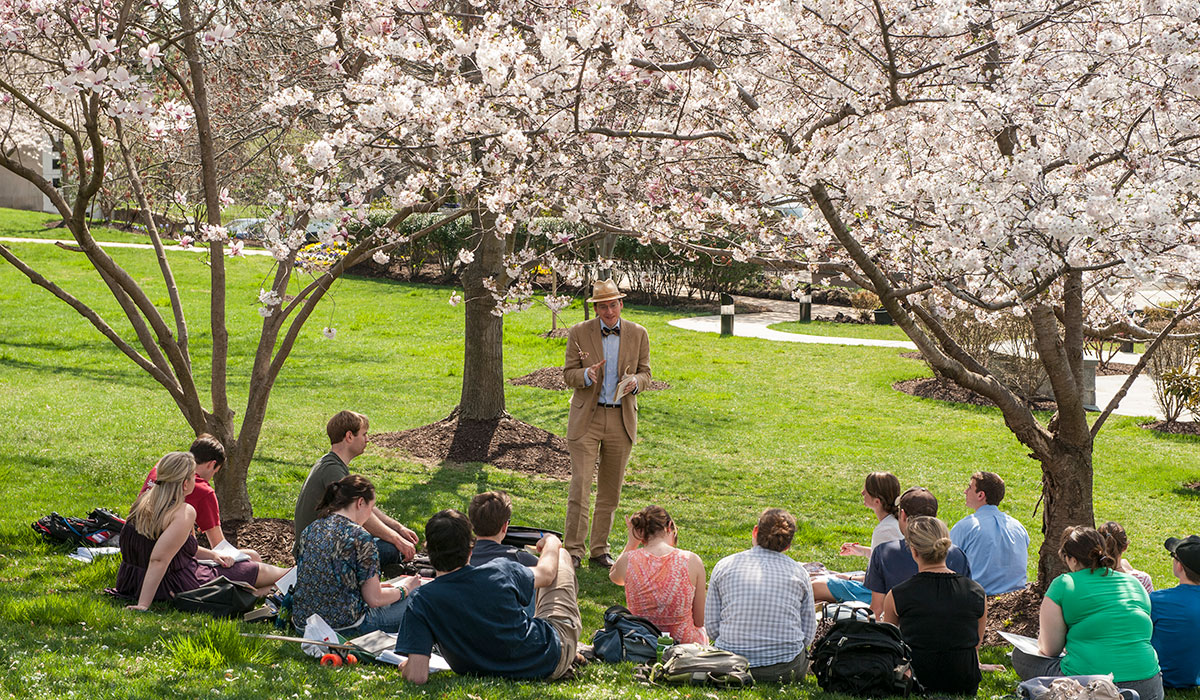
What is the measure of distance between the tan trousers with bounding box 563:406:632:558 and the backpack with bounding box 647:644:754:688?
2209mm

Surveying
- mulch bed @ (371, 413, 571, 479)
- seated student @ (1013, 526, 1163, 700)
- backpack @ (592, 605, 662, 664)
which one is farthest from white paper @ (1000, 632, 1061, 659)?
mulch bed @ (371, 413, 571, 479)

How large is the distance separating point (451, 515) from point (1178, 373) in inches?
435

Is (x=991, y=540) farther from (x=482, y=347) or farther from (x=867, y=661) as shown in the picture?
(x=482, y=347)

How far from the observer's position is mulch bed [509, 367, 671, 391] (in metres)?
13.4

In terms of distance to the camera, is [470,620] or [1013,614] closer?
[470,620]

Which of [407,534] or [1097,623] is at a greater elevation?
[1097,623]

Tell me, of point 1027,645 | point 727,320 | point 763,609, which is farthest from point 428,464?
point 727,320

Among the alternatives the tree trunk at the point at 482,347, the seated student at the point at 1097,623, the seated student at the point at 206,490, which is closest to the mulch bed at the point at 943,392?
the tree trunk at the point at 482,347

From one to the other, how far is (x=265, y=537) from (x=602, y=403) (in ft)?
7.79

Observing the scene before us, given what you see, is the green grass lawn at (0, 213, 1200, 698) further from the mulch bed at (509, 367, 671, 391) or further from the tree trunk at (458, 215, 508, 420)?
the tree trunk at (458, 215, 508, 420)

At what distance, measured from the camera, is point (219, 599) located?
5.00 metres

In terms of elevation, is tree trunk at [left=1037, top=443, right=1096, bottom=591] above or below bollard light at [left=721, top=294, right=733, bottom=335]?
below

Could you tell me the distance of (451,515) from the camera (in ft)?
13.5

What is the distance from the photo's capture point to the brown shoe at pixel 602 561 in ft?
22.2
